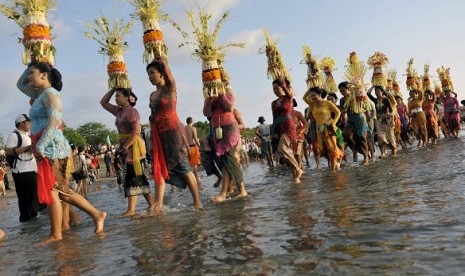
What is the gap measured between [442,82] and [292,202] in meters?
16.0

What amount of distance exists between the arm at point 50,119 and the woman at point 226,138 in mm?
2681

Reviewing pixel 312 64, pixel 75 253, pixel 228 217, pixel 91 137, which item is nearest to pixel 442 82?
pixel 312 64

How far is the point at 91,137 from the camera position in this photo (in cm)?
11531

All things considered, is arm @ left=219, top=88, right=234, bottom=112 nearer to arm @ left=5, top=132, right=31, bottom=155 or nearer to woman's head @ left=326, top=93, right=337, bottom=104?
arm @ left=5, top=132, right=31, bottom=155

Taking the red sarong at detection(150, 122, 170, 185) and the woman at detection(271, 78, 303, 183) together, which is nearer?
the red sarong at detection(150, 122, 170, 185)

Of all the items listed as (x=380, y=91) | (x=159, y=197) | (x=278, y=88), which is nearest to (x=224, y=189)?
(x=159, y=197)

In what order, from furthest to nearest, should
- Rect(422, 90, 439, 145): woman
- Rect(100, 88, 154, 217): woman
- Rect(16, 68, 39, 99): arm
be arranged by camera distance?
1. Rect(422, 90, 439, 145): woman
2. Rect(100, 88, 154, 217): woman
3. Rect(16, 68, 39, 99): arm

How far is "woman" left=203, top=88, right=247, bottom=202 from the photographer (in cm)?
683

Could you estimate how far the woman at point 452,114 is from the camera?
17.3 meters

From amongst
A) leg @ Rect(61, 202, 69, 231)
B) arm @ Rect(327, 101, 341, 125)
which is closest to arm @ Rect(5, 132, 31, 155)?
leg @ Rect(61, 202, 69, 231)

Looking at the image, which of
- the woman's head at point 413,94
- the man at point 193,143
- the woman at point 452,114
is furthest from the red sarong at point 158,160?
the woman at point 452,114

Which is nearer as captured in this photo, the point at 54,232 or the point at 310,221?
the point at 310,221

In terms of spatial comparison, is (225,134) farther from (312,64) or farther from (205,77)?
(312,64)

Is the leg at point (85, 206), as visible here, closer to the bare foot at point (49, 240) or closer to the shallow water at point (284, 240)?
the shallow water at point (284, 240)
